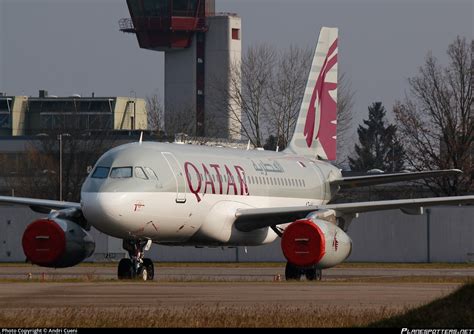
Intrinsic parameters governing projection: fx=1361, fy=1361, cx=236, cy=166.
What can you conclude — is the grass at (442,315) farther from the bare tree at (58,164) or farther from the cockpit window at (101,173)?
the bare tree at (58,164)

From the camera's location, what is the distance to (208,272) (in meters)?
45.5

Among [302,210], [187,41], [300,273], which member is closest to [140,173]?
[302,210]

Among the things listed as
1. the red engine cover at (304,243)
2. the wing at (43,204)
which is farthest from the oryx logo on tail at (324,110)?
the red engine cover at (304,243)

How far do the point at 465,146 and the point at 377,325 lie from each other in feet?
200

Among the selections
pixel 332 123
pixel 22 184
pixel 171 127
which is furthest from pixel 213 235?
pixel 171 127

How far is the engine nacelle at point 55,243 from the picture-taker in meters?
37.8

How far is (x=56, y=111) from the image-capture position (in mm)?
151500

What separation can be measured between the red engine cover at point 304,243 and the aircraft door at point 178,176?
3061 mm

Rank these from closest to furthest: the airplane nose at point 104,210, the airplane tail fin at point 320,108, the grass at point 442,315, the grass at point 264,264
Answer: the grass at point 442,315 → the airplane nose at point 104,210 → the airplane tail fin at point 320,108 → the grass at point 264,264

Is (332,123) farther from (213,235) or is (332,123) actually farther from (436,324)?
(436,324)

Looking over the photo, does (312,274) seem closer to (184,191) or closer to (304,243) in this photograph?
(304,243)

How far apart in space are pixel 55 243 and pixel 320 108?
15.8 metres

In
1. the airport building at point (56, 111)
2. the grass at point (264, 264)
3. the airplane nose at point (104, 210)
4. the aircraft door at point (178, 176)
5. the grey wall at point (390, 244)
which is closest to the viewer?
the airplane nose at point (104, 210)

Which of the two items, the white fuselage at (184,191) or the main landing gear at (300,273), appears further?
the main landing gear at (300,273)
